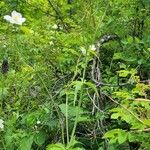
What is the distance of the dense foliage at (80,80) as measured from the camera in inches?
94.0

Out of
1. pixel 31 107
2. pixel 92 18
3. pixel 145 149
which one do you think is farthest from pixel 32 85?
pixel 145 149

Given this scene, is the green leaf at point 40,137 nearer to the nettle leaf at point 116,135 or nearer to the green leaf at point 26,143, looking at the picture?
the green leaf at point 26,143

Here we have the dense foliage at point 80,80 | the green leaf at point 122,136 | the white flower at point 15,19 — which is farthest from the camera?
the white flower at point 15,19

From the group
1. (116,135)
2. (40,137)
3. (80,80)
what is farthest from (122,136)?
(80,80)

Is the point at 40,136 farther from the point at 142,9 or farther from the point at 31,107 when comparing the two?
the point at 142,9

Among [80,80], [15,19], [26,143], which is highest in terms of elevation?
[15,19]

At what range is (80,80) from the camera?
297 cm

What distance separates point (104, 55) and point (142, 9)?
0.43m

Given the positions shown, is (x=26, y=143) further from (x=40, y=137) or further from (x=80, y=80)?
(x=80, y=80)

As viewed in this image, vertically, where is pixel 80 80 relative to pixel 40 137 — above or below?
above

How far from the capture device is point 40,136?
8.35 ft

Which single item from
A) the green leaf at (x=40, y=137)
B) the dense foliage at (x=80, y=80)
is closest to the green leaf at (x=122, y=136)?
the dense foliage at (x=80, y=80)

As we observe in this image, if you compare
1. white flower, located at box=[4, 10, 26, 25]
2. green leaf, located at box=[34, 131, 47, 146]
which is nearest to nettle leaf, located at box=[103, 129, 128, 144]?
green leaf, located at box=[34, 131, 47, 146]

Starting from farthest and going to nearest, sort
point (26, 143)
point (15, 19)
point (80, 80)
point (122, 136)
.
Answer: point (80, 80) < point (15, 19) < point (26, 143) < point (122, 136)
